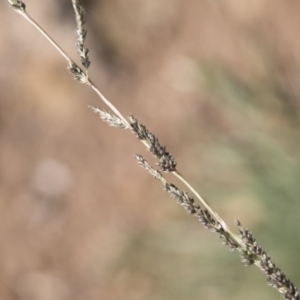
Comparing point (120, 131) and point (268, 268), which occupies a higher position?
point (120, 131)

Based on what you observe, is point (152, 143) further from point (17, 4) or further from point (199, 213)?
point (17, 4)

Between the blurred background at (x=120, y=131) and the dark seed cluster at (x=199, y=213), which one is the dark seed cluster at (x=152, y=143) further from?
the blurred background at (x=120, y=131)

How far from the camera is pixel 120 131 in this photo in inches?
87.4

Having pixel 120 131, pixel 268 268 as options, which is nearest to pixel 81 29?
pixel 268 268

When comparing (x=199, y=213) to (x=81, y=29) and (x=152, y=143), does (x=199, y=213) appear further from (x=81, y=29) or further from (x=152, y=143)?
(x=81, y=29)

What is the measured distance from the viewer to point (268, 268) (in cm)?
56

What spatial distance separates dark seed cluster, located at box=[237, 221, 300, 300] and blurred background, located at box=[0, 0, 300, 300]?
1.25 m

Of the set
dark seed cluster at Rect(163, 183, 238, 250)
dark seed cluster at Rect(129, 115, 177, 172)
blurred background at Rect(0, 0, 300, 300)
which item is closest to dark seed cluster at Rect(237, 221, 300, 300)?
dark seed cluster at Rect(163, 183, 238, 250)

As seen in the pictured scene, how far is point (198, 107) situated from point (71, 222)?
0.89 m

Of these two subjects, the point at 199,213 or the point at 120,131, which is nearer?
the point at 199,213

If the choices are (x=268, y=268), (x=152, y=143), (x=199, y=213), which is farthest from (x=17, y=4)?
(x=268, y=268)

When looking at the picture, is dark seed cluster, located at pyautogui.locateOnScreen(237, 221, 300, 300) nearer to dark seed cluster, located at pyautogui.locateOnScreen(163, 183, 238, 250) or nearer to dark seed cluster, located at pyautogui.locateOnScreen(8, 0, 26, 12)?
dark seed cluster, located at pyautogui.locateOnScreen(163, 183, 238, 250)

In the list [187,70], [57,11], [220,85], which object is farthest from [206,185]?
[57,11]

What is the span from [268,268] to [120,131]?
170cm
